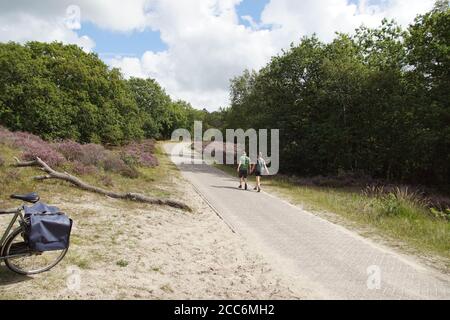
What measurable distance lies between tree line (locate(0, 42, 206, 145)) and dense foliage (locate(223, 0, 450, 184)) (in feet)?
43.6

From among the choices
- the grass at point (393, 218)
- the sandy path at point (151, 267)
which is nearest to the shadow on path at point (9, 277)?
the sandy path at point (151, 267)

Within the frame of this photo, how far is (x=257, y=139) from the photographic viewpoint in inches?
1160

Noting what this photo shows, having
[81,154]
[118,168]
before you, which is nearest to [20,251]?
[81,154]

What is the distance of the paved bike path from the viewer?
5.88m

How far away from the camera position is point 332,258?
Result: 741cm

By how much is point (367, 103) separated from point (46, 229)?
876 inches

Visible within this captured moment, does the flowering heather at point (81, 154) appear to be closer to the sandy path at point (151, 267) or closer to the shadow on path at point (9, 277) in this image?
the sandy path at point (151, 267)

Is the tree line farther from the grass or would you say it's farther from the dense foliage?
the grass

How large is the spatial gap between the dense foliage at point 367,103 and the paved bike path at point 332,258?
1342 cm

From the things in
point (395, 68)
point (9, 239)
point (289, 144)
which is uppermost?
point (395, 68)

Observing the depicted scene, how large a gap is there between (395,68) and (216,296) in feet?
78.3

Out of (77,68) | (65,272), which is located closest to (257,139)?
(77,68)
